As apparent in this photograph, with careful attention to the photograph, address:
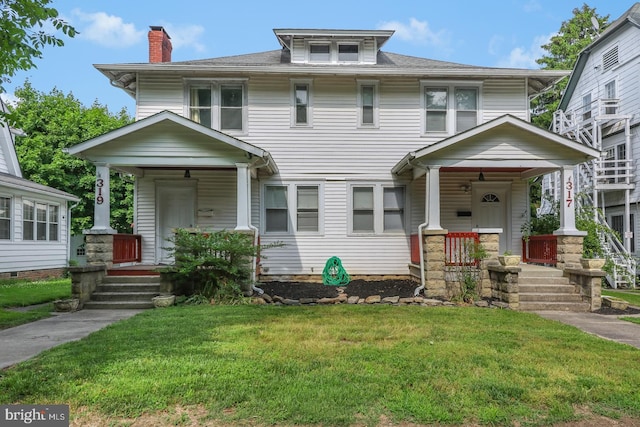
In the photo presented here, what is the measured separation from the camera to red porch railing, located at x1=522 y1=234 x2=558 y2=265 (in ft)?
35.4

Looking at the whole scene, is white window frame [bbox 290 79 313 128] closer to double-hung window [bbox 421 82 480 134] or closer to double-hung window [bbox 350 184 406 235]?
double-hung window [bbox 350 184 406 235]

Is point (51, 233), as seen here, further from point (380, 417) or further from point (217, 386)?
point (380, 417)

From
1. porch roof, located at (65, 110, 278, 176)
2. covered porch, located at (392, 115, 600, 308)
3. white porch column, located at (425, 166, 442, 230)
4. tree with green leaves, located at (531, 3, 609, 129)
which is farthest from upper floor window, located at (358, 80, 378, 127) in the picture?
tree with green leaves, located at (531, 3, 609, 129)

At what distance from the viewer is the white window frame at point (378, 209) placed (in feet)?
39.7

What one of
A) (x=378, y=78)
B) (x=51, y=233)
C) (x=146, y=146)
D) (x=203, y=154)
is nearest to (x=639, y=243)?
(x=378, y=78)

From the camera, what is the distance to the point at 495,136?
10039mm

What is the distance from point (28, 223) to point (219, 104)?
9.59 metres

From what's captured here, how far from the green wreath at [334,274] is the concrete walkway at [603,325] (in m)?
4.54

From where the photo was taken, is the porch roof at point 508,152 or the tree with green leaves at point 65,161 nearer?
the porch roof at point 508,152

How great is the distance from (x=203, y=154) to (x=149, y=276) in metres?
2.94

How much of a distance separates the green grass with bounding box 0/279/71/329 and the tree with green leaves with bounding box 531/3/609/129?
25.7 metres

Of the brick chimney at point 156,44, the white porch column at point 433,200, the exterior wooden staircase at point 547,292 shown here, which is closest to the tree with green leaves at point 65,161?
the brick chimney at point 156,44

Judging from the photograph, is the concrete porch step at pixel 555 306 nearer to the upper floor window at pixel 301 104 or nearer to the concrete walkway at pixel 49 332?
the upper floor window at pixel 301 104

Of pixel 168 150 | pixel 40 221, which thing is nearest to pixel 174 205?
pixel 168 150
